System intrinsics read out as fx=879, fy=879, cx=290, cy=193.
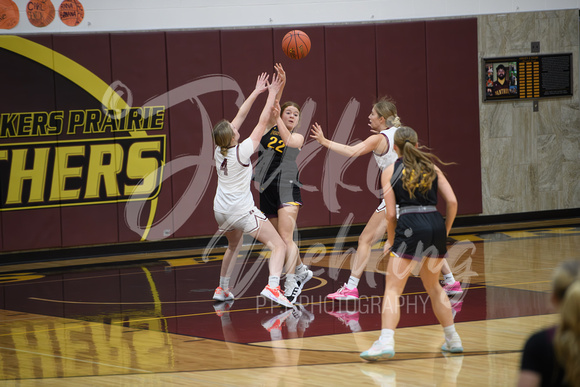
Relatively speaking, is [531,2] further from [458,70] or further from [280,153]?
[280,153]

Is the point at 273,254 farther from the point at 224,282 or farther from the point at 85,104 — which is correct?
the point at 85,104

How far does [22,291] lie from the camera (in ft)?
35.9

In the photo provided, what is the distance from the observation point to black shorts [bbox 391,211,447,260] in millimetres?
6637

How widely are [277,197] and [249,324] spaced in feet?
5.45

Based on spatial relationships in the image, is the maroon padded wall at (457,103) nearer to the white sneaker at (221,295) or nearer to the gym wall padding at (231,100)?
the gym wall padding at (231,100)

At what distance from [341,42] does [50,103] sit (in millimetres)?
4971

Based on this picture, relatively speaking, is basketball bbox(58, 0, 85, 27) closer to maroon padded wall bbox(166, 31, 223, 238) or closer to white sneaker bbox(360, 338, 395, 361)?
maroon padded wall bbox(166, 31, 223, 238)

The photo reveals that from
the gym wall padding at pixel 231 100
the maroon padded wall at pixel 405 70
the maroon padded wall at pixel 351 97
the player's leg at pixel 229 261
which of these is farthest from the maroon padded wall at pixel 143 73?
the player's leg at pixel 229 261

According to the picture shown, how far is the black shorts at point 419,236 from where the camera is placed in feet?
21.8

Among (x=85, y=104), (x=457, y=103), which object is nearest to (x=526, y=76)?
(x=457, y=103)

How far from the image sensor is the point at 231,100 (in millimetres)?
14508

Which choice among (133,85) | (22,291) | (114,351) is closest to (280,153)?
(114,351)

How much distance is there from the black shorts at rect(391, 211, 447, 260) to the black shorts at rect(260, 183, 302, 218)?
285 cm

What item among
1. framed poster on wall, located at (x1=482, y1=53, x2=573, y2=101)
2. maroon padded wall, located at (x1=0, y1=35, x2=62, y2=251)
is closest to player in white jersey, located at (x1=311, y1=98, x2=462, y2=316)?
maroon padded wall, located at (x1=0, y1=35, x2=62, y2=251)
